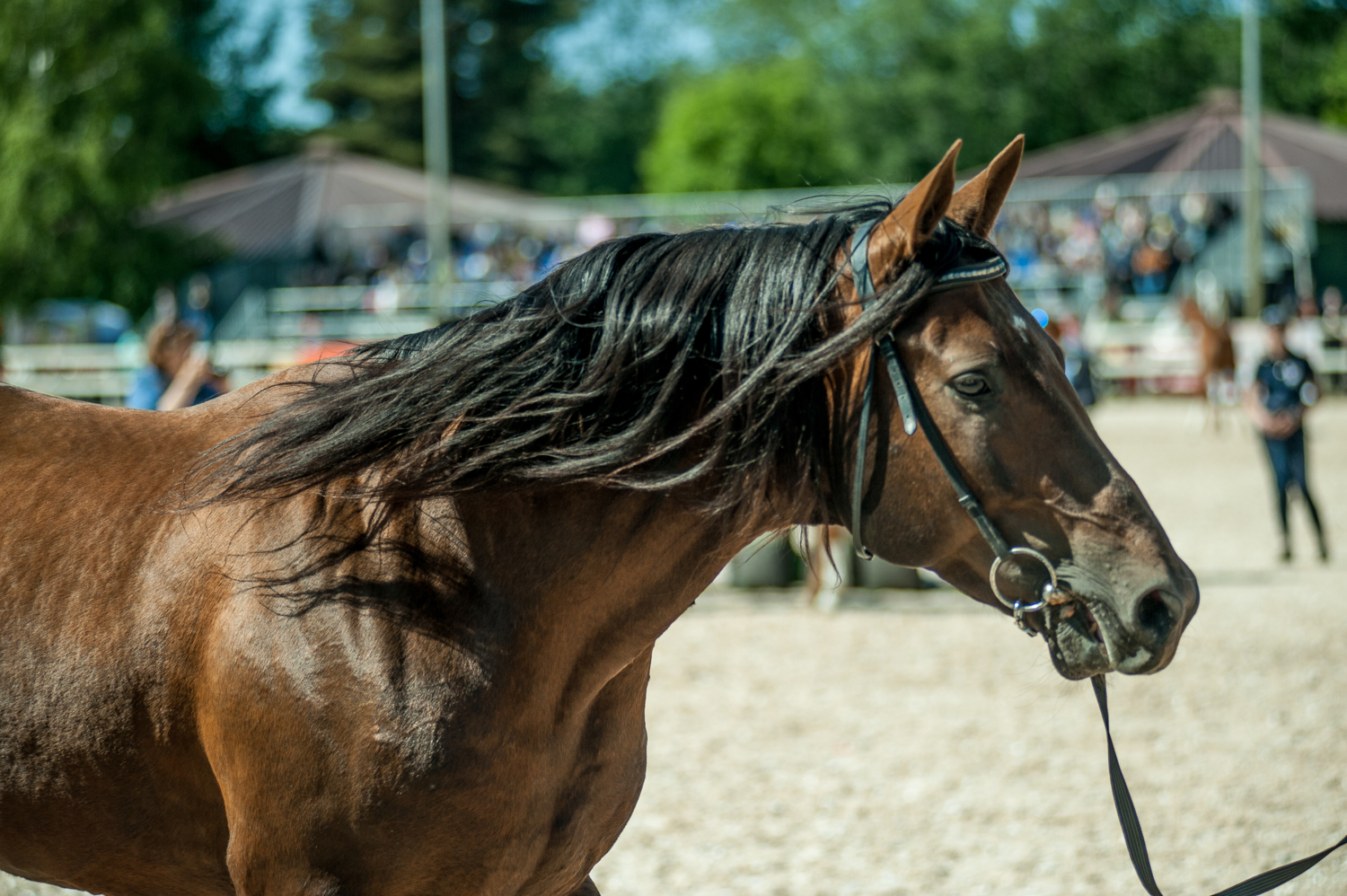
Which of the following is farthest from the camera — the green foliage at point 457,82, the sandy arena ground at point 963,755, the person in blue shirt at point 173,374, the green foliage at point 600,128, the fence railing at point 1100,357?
the green foliage at point 600,128

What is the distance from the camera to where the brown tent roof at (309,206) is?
2306 centimetres

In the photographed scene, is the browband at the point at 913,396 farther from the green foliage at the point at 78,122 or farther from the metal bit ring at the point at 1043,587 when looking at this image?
the green foliage at the point at 78,122

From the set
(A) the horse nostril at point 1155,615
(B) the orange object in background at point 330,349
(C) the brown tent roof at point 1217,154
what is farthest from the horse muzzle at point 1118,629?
(C) the brown tent roof at point 1217,154

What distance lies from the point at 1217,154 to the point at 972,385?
29.2m

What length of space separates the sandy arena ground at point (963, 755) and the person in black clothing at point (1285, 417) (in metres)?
0.90

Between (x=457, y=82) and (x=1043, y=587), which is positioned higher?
(x=457, y=82)

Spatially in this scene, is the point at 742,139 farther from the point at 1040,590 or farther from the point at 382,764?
the point at 382,764

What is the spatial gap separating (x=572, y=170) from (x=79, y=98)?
110 ft

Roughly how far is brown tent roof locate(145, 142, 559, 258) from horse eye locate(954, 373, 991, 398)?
69.1 ft

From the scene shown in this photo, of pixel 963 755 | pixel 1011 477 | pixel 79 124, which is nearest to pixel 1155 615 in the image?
pixel 1011 477

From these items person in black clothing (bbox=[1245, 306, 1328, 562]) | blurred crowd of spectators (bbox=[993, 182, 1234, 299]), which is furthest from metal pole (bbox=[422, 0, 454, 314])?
person in black clothing (bbox=[1245, 306, 1328, 562])

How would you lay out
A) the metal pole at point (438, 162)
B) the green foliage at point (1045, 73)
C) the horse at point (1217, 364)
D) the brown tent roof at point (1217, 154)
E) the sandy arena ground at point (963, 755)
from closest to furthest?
the sandy arena ground at point (963, 755)
the horse at point (1217, 364)
the metal pole at point (438, 162)
the brown tent roof at point (1217, 154)
the green foliage at point (1045, 73)

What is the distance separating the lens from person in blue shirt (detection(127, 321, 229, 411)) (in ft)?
22.9

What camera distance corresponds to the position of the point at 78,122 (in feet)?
68.0
